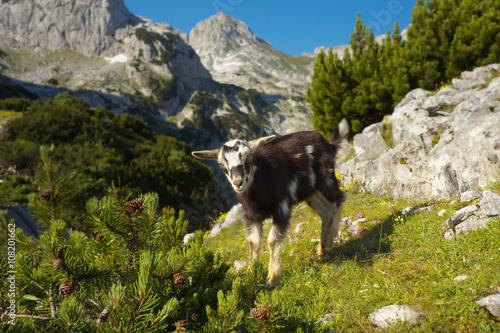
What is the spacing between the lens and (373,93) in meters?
15.8

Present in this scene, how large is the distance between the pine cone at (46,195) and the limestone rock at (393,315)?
12.3ft

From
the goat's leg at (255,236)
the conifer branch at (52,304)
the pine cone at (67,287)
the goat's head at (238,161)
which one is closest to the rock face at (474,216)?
the goat's leg at (255,236)

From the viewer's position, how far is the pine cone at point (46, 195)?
2404mm

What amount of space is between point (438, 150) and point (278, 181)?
562 centimetres

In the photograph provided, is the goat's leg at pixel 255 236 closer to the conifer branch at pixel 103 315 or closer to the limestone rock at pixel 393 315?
the limestone rock at pixel 393 315

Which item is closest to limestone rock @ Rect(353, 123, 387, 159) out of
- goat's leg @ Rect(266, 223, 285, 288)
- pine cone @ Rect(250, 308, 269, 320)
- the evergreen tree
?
the evergreen tree

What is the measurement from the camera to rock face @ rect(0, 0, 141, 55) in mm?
143750

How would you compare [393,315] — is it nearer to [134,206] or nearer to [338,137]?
[134,206]

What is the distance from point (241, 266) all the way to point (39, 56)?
580 ft

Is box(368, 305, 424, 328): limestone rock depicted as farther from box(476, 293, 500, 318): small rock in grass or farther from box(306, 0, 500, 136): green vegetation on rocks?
box(306, 0, 500, 136): green vegetation on rocks

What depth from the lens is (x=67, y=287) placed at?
208cm

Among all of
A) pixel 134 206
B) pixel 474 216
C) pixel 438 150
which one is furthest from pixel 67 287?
pixel 438 150

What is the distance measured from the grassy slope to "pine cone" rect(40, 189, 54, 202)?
84.7 inches

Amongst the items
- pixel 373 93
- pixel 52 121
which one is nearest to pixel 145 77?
pixel 52 121
